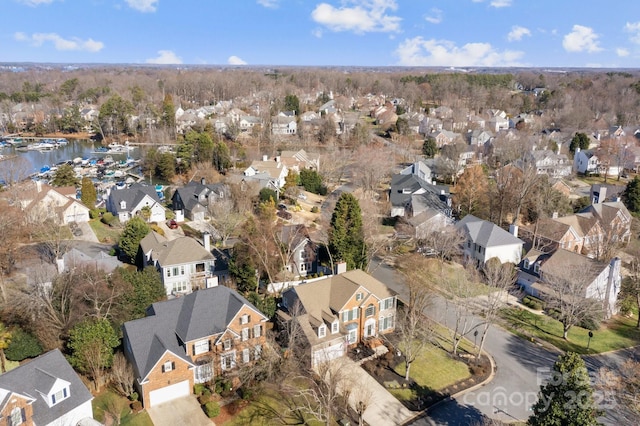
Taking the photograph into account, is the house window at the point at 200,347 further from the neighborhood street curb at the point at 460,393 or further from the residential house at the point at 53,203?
the residential house at the point at 53,203

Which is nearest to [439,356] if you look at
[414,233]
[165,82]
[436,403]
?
[436,403]

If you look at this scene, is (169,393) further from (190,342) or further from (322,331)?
(322,331)

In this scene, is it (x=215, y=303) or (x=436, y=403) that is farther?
(x=215, y=303)

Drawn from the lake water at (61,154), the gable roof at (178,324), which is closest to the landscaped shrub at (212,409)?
the gable roof at (178,324)

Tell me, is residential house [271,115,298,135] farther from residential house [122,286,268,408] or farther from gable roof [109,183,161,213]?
residential house [122,286,268,408]

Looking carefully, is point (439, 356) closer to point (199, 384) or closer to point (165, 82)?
point (199, 384)

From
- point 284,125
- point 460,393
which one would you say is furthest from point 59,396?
point 284,125
